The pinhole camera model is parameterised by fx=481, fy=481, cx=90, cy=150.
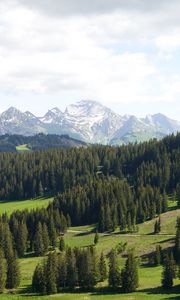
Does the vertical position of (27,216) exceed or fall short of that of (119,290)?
it exceeds it

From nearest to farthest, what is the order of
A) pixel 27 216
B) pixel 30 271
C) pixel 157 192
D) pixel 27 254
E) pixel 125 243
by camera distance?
pixel 30 271 < pixel 125 243 < pixel 27 254 < pixel 27 216 < pixel 157 192

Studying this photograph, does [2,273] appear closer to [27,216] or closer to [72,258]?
[72,258]

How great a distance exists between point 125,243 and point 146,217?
3909 centimetres

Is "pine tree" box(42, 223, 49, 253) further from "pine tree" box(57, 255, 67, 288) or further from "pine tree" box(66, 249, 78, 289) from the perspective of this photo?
"pine tree" box(66, 249, 78, 289)

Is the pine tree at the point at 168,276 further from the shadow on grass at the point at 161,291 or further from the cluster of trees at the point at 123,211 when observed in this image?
the cluster of trees at the point at 123,211

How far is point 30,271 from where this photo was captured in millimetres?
131375

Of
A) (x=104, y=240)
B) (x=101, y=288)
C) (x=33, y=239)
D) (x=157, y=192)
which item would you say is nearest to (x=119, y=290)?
(x=101, y=288)

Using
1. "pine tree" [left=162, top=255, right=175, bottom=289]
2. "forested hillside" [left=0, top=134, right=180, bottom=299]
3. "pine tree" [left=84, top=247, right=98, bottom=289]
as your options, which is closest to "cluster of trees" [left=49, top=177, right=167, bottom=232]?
"forested hillside" [left=0, top=134, right=180, bottom=299]

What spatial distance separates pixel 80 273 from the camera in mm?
113750

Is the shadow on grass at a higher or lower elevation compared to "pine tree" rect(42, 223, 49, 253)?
lower

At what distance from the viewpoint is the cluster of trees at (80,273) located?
10950cm

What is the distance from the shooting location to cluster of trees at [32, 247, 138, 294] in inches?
4311

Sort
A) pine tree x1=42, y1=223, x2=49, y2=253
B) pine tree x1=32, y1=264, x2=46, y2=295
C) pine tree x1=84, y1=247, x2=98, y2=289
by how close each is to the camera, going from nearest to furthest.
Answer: pine tree x1=32, y1=264, x2=46, y2=295
pine tree x1=84, y1=247, x2=98, y2=289
pine tree x1=42, y1=223, x2=49, y2=253

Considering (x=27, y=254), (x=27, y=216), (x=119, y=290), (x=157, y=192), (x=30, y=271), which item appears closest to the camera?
(x=119, y=290)
